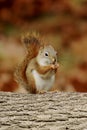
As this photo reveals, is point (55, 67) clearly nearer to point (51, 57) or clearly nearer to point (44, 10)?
point (51, 57)

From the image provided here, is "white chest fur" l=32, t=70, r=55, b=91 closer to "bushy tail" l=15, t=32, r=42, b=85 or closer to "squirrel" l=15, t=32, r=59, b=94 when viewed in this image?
"squirrel" l=15, t=32, r=59, b=94

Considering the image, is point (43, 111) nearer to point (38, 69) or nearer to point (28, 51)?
point (38, 69)

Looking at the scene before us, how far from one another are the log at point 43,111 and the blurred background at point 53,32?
1848 mm

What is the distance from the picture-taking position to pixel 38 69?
5.01m

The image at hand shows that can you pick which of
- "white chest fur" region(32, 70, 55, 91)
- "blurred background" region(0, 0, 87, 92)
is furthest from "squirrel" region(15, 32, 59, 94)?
"blurred background" region(0, 0, 87, 92)

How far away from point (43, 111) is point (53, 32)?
12.6 feet

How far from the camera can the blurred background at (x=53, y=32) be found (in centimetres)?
726

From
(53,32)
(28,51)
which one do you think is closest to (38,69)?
(28,51)

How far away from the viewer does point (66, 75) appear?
24.1ft

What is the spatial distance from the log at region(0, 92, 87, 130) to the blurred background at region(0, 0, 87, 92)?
6.06 feet

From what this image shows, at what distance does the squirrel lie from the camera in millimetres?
4992

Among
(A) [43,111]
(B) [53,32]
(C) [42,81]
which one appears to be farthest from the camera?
(B) [53,32]

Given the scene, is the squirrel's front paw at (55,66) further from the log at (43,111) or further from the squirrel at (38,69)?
the log at (43,111)

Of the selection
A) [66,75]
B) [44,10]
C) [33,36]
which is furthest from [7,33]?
[33,36]
